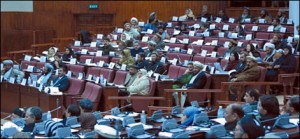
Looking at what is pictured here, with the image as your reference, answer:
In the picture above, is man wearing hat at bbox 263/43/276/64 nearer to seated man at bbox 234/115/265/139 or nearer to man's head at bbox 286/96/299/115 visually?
man's head at bbox 286/96/299/115

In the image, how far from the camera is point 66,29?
20.3m

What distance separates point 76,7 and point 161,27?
4563 mm

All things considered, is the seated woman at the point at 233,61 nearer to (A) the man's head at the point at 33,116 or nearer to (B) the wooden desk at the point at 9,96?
(B) the wooden desk at the point at 9,96

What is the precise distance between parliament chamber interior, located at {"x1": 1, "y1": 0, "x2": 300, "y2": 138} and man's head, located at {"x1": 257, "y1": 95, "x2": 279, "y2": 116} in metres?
0.01

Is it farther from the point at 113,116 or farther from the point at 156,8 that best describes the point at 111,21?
the point at 113,116

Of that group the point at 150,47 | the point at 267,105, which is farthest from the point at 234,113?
the point at 150,47

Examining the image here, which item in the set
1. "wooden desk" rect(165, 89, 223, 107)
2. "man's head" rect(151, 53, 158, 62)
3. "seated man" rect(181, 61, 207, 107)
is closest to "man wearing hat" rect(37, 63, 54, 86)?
"man's head" rect(151, 53, 158, 62)

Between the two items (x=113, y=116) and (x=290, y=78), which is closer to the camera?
(x=113, y=116)

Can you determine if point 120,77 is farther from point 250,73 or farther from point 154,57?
point 250,73

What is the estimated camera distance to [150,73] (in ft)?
37.6

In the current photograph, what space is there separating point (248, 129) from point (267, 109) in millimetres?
817

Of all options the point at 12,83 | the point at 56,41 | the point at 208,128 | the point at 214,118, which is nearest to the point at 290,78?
the point at 214,118

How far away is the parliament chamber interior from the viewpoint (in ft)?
23.3

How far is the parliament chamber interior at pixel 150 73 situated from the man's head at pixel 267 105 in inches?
0.4
